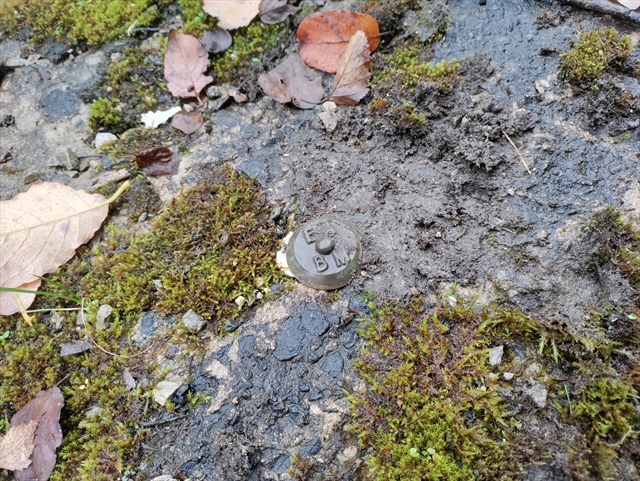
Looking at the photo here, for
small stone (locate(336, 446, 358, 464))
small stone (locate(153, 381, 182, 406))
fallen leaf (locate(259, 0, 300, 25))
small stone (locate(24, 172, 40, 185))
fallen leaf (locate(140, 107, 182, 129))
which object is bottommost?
small stone (locate(336, 446, 358, 464))

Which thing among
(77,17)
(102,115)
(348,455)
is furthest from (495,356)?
(77,17)

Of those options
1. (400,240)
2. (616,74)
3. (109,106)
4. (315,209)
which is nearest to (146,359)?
(315,209)

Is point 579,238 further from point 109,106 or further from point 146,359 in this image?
point 109,106

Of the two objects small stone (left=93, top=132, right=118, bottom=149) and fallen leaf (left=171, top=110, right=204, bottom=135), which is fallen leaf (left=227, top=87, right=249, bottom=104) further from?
small stone (left=93, top=132, right=118, bottom=149)

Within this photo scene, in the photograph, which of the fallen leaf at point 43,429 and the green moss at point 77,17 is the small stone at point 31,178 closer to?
the green moss at point 77,17

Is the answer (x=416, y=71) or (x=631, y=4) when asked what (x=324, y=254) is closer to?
(x=416, y=71)

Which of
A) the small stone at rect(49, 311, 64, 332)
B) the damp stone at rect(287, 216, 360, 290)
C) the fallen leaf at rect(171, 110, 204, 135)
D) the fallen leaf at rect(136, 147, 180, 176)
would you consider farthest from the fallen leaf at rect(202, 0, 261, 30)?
the small stone at rect(49, 311, 64, 332)

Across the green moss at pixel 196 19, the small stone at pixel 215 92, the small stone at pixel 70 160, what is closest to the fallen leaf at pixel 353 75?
the small stone at pixel 215 92
